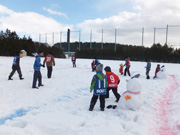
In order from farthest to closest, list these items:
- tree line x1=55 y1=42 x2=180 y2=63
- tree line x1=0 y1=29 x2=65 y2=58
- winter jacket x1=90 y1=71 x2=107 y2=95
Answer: tree line x1=55 y1=42 x2=180 y2=63 → tree line x1=0 y1=29 x2=65 y2=58 → winter jacket x1=90 y1=71 x2=107 y2=95

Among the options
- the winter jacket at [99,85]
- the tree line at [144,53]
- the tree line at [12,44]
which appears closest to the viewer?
the winter jacket at [99,85]

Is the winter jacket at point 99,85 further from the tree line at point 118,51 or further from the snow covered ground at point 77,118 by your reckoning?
the tree line at point 118,51

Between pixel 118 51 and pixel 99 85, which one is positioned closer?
pixel 99 85

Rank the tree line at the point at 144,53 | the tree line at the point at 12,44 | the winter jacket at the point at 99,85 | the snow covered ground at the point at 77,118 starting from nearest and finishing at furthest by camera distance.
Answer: the snow covered ground at the point at 77,118, the winter jacket at the point at 99,85, the tree line at the point at 12,44, the tree line at the point at 144,53

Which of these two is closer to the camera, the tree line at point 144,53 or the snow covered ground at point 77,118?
the snow covered ground at point 77,118

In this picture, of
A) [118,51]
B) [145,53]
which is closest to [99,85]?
[145,53]

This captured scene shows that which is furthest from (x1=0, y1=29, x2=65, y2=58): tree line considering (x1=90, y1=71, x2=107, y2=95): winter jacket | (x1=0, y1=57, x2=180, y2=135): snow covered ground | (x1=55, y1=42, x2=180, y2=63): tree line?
(x1=90, y1=71, x2=107, y2=95): winter jacket

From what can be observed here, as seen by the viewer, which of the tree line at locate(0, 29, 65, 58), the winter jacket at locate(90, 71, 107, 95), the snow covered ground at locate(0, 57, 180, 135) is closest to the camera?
the snow covered ground at locate(0, 57, 180, 135)

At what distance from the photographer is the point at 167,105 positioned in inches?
224

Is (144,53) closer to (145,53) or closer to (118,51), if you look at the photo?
(145,53)

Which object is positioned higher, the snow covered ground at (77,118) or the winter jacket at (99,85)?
the winter jacket at (99,85)

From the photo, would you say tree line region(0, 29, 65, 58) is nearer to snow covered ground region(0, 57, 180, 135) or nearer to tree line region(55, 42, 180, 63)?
tree line region(55, 42, 180, 63)

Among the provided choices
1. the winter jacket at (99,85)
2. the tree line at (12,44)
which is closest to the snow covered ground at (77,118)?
the winter jacket at (99,85)

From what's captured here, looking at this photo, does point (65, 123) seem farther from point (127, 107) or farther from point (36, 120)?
point (127, 107)
